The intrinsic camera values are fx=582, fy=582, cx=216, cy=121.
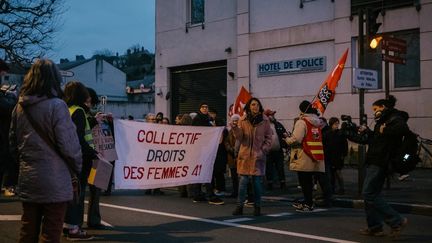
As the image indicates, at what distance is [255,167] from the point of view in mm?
9516

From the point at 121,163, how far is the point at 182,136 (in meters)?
1.63

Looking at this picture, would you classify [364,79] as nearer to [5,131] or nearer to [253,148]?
[253,148]

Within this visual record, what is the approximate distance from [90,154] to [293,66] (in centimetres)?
1540

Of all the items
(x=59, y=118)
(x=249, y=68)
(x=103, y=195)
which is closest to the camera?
(x=59, y=118)

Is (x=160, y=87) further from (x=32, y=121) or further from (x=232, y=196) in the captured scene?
(x=32, y=121)

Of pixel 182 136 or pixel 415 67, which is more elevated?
pixel 415 67

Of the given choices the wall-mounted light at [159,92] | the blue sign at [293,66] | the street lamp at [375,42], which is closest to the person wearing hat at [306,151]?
the street lamp at [375,42]

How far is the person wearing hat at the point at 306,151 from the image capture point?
1005 cm

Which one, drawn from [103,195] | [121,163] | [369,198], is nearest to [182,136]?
[121,163]

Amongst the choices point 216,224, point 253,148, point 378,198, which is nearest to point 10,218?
point 216,224

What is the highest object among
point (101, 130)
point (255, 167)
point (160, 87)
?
point (160, 87)

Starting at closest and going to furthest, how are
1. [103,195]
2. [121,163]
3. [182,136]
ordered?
1. [121,163]
2. [182,136]
3. [103,195]

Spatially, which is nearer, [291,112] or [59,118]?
[59,118]

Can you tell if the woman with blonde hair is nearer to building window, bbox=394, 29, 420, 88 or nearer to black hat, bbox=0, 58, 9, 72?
black hat, bbox=0, 58, 9, 72
